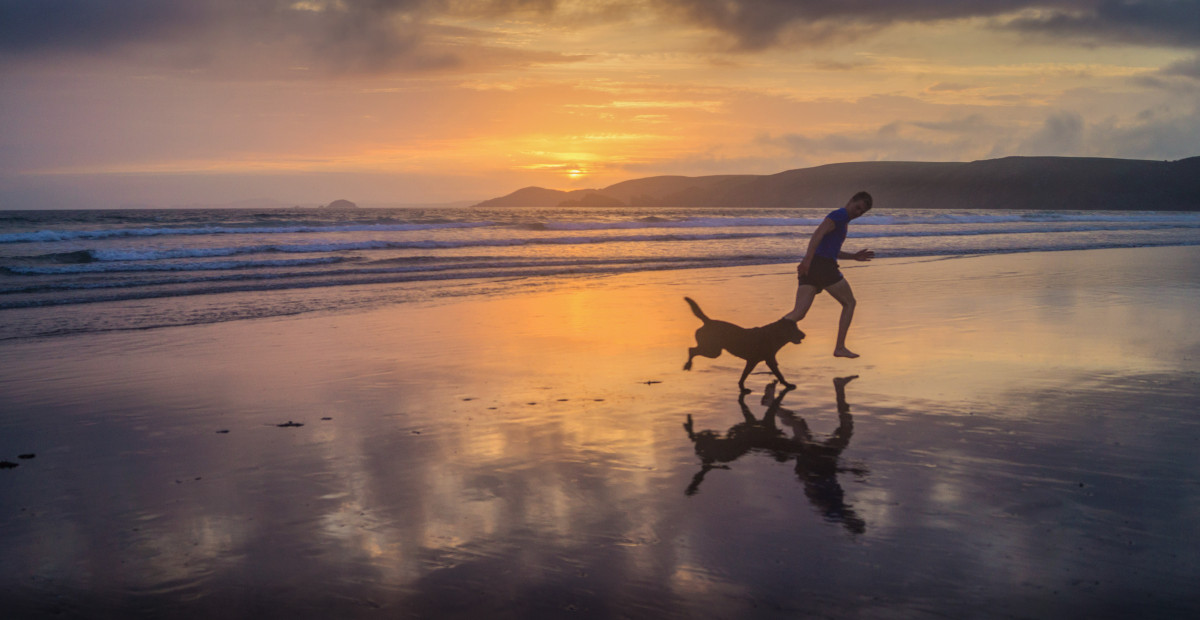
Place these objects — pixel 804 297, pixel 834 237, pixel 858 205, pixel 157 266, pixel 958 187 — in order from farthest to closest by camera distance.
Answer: pixel 958 187 → pixel 157 266 → pixel 804 297 → pixel 834 237 → pixel 858 205

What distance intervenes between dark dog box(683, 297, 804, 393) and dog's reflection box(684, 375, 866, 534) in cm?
49

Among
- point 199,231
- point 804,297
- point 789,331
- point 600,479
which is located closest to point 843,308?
point 804,297

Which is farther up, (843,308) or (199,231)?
(199,231)

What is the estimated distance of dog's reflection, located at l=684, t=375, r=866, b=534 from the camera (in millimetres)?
4082

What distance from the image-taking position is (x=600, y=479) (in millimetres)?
4461

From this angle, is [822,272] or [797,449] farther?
[822,272]

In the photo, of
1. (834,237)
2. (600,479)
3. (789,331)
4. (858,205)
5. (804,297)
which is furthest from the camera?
(804,297)

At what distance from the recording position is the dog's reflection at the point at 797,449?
161 inches

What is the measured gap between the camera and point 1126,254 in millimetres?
22422

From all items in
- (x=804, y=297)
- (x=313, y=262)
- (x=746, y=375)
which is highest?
(x=804, y=297)

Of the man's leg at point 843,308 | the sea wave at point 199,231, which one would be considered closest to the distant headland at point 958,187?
the sea wave at point 199,231

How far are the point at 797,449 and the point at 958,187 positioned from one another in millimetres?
125594

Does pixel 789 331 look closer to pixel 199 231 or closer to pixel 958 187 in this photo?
pixel 199 231

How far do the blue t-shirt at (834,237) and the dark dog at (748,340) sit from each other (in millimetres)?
1193
